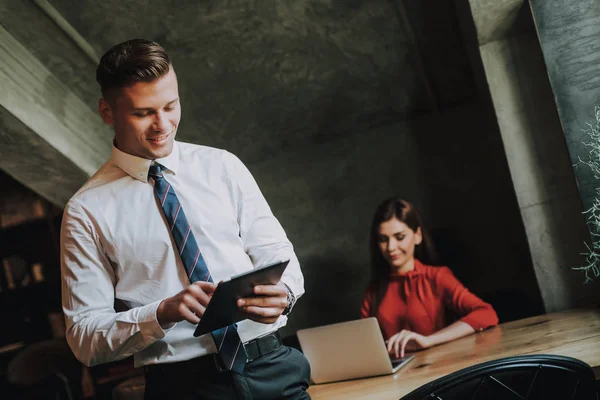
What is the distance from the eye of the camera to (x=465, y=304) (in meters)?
3.40

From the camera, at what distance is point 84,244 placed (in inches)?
70.0

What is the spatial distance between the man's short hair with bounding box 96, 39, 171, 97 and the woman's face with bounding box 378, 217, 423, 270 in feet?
6.76

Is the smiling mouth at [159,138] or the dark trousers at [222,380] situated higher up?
the smiling mouth at [159,138]

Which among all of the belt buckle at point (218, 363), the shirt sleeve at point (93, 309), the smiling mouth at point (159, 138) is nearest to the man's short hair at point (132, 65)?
the smiling mouth at point (159, 138)

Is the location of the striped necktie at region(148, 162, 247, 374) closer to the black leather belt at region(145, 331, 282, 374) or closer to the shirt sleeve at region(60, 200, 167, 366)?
the black leather belt at region(145, 331, 282, 374)

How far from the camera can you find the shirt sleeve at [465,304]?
10.4 feet

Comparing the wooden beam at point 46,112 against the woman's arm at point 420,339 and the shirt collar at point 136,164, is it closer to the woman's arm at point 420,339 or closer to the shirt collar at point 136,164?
the shirt collar at point 136,164

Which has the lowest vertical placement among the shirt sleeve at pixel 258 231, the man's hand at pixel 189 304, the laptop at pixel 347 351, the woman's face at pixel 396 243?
the laptop at pixel 347 351

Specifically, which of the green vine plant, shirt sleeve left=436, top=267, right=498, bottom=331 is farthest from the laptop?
the green vine plant

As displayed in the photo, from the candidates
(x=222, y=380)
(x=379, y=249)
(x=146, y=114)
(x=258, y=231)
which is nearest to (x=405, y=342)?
(x=379, y=249)

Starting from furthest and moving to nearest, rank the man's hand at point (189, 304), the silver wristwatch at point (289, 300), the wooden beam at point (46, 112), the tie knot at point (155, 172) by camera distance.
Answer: the wooden beam at point (46, 112) < the tie knot at point (155, 172) < the silver wristwatch at point (289, 300) < the man's hand at point (189, 304)

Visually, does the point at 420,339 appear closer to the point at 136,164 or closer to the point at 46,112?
the point at 136,164

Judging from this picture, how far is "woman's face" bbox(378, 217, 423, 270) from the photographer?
3578 mm

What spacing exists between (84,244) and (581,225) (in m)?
2.31
